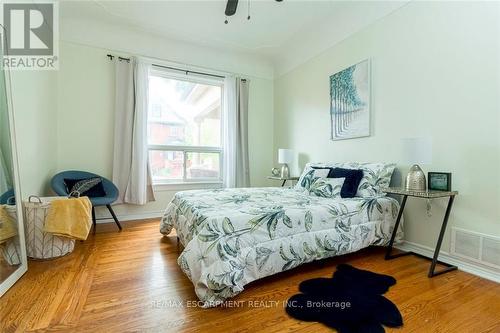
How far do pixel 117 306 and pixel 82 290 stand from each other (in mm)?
389

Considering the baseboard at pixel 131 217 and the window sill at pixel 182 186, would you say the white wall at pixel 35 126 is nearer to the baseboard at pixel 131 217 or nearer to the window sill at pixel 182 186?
the baseboard at pixel 131 217

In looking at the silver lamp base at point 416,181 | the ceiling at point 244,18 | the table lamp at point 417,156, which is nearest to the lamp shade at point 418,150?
the table lamp at point 417,156

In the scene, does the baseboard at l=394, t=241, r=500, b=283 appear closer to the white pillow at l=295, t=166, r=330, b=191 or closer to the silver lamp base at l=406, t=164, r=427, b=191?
the silver lamp base at l=406, t=164, r=427, b=191

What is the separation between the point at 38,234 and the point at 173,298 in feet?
4.90

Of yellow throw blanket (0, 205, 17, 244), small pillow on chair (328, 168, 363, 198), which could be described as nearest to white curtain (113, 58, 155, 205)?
yellow throw blanket (0, 205, 17, 244)

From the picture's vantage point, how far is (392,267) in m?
2.07

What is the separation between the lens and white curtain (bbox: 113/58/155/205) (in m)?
3.53

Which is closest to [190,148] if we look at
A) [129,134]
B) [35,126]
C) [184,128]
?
[184,128]

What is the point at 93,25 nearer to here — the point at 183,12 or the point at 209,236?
the point at 183,12

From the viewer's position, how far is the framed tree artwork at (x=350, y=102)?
9.47 ft

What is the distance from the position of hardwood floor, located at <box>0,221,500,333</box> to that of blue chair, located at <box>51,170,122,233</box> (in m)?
0.78

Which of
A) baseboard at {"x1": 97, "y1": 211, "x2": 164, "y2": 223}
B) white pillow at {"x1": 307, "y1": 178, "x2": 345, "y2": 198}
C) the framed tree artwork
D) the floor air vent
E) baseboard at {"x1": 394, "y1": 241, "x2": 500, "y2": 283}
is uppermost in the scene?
the framed tree artwork

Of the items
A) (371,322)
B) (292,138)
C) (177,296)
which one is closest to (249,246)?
(177,296)

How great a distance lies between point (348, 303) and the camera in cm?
150
